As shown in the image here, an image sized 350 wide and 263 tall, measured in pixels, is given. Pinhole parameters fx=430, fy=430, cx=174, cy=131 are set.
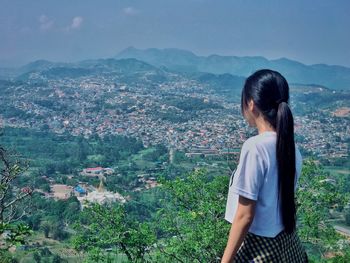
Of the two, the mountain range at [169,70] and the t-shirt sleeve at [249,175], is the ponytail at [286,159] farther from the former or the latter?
the mountain range at [169,70]

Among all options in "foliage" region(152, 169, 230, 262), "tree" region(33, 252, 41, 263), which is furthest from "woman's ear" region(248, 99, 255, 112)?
"tree" region(33, 252, 41, 263)

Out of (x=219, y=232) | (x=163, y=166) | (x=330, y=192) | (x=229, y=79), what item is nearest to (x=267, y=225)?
(x=219, y=232)

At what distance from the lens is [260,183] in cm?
137

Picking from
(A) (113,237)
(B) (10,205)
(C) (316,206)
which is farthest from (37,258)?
(B) (10,205)

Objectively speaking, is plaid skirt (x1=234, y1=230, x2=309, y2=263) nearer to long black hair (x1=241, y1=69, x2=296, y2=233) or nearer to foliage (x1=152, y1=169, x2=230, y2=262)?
long black hair (x1=241, y1=69, x2=296, y2=233)

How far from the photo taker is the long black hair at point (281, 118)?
143 centimetres

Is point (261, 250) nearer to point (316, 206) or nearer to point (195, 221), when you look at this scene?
point (195, 221)

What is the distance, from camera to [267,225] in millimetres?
1430

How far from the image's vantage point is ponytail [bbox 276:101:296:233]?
142 centimetres

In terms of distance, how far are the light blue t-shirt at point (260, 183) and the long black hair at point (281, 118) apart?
0.08 feet

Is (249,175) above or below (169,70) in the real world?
above

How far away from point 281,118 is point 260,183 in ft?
0.78

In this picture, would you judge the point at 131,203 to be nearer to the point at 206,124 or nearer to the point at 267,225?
the point at 267,225

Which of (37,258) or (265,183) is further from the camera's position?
(37,258)
